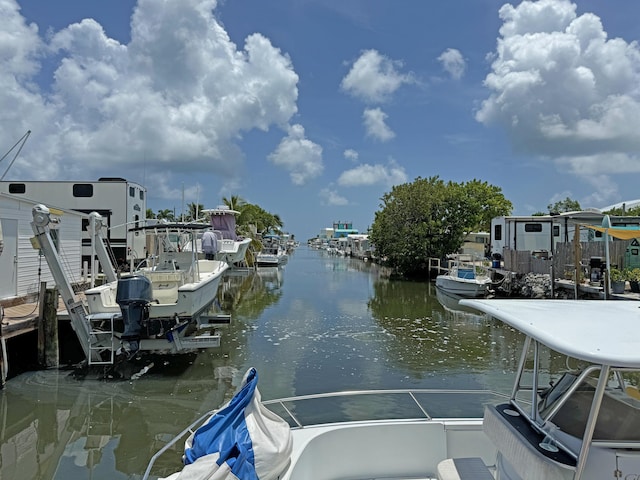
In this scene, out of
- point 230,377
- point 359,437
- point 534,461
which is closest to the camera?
point 534,461

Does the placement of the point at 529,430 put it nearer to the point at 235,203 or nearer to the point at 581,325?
the point at 581,325

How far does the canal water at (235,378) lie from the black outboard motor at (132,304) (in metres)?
1.15

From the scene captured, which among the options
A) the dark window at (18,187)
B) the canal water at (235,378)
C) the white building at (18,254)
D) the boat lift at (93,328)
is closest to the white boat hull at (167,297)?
the boat lift at (93,328)

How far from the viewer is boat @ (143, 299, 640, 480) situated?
109 inches

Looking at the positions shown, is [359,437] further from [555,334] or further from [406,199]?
[406,199]

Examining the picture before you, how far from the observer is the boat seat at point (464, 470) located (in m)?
3.84

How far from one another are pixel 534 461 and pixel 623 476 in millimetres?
466

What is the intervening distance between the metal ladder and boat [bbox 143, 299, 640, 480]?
24.6 feet

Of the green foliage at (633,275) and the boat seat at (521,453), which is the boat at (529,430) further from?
the green foliage at (633,275)

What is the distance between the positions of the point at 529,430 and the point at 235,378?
891cm

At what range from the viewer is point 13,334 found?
1055 centimetres

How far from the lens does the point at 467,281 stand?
88.2ft

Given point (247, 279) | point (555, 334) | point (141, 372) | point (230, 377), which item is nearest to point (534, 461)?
point (555, 334)

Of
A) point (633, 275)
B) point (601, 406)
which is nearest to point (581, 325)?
point (601, 406)
